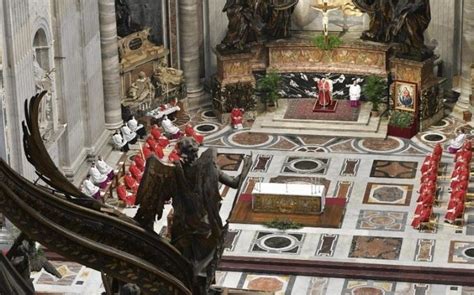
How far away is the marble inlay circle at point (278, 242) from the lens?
2670 centimetres

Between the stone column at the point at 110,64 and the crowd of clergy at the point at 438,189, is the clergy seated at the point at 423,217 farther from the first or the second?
the stone column at the point at 110,64

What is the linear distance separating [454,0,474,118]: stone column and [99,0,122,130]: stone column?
8.73 meters

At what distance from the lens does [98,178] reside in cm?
2958

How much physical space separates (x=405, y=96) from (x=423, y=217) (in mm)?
6728

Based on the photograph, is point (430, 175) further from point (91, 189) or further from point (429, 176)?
point (91, 189)

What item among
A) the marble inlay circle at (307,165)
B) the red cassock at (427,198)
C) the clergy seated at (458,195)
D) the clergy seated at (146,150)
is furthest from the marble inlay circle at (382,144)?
the clergy seated at (146,150)

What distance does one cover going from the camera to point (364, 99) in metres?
35.1

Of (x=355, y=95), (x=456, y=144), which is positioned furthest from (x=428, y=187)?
(x=355, y=95)

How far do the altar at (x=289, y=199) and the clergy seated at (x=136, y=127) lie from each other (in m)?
5.52

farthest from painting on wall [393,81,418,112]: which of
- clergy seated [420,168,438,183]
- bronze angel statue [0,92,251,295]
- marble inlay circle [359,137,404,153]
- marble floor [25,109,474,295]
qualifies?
bronze angel statue [0,92,251,295]

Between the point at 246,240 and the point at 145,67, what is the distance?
8948 mm

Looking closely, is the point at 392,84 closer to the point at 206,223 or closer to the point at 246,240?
the point at 246,240

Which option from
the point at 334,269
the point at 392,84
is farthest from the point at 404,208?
the point at 392,84

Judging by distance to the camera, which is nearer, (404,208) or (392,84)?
(404,208)
